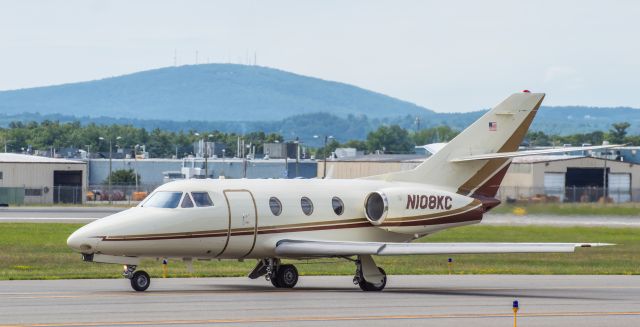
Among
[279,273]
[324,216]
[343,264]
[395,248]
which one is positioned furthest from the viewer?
[343,264]

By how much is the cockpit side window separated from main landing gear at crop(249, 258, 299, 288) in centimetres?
259

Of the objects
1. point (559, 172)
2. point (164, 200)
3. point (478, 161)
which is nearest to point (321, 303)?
point (164, 200)

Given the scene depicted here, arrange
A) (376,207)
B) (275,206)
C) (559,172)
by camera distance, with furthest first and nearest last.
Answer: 1. (559,172)
2. (376,207)
3. (275,206)

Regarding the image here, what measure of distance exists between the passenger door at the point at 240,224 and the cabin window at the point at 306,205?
4.95ft

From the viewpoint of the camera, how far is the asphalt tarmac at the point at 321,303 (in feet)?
80.4

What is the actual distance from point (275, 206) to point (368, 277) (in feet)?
9.34

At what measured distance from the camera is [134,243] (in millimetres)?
29672

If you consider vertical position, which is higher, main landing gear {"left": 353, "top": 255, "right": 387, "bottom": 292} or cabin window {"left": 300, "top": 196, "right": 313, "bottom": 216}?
cabin window {"left": 300, "top": 196, "right": 313, "bottom": 216}

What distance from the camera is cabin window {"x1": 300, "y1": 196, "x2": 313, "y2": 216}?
32719mm

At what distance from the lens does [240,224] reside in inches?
1233

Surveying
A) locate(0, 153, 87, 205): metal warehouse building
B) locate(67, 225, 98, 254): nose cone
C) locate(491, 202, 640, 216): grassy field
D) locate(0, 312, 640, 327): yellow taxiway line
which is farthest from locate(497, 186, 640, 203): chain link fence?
locate(67, 225, 98, 254): nose cone

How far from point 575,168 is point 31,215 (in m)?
52.4

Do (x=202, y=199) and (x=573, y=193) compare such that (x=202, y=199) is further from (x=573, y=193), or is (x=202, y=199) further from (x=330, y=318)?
(x=573, y=193)

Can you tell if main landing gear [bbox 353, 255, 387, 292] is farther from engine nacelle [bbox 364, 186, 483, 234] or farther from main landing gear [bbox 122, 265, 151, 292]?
main landing gear [bbox 122, 265, 151, 292]
